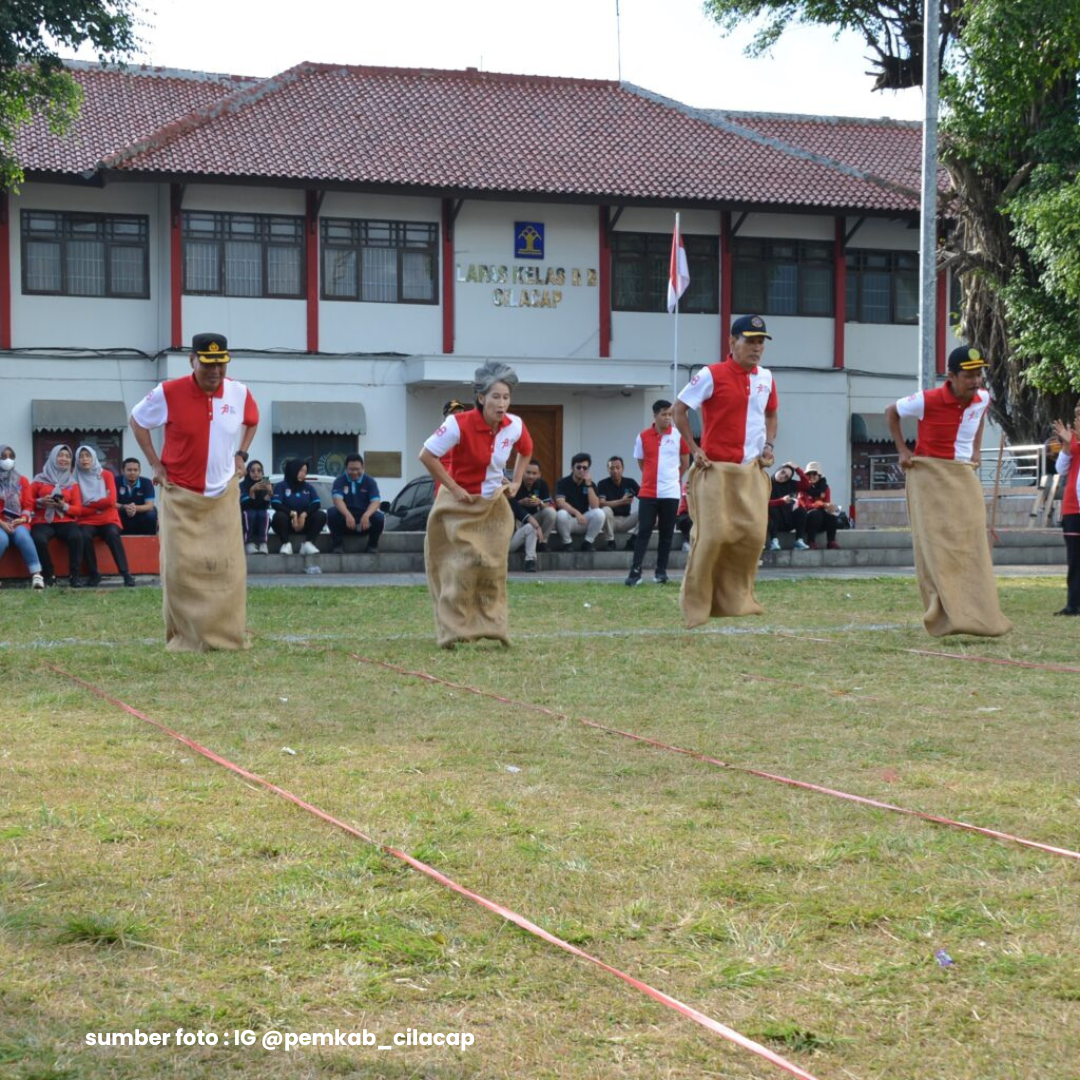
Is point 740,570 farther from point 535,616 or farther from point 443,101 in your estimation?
point 443,101

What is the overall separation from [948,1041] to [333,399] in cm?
3332

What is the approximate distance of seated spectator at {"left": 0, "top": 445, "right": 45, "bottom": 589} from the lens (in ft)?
60.0

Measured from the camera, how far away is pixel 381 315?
36.6m

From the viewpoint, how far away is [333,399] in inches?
1425

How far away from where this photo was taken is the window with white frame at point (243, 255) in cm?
3559

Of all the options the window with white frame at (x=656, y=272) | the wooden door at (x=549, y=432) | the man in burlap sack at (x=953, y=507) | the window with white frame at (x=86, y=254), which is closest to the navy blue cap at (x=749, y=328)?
the man in burlap sack at (x=953, y=507)

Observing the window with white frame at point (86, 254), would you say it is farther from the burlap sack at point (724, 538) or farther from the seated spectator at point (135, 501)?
the burlap sack at point (724, 538)

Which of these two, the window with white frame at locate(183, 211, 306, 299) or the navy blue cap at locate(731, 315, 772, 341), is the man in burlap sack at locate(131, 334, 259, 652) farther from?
the window with white frame at locate(183, 211, 306, 299)

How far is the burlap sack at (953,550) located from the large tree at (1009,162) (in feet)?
65.1

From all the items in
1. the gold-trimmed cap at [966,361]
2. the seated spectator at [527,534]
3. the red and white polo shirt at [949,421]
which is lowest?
the seated spectator at [527,534]

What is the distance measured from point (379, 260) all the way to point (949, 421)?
85.4ft

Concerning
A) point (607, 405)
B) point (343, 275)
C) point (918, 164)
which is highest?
point (918, 164)

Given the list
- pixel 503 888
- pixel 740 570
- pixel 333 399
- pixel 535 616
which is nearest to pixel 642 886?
pixel 503 888

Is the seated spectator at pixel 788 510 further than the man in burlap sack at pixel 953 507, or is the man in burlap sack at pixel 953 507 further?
the seated spectator at pixel 788 510
